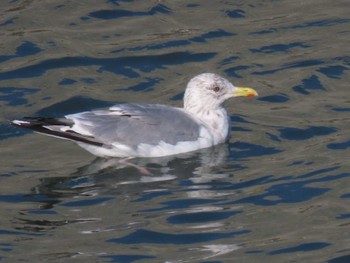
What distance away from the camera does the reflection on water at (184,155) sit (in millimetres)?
9680

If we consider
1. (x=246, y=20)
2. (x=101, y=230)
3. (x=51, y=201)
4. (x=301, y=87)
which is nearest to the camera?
(x=101, y=230)

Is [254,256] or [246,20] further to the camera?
[246,20]

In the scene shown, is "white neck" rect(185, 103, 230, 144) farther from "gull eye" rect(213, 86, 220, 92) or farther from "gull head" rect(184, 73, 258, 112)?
"gull eye" rect(213, 86, 220, 92)

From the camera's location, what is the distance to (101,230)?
9883 millimetres

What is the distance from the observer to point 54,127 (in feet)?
38.3

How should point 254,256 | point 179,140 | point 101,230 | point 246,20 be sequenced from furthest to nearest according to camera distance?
point 246,20 < point 179,140 < point 101,230 < point 254,256

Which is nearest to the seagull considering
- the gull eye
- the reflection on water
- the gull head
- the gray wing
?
the gray wing

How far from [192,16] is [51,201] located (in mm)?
6215

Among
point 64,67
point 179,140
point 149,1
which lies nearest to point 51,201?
point 179,140

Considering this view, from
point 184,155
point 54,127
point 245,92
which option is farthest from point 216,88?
point 54,127

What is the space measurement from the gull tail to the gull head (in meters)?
1.44

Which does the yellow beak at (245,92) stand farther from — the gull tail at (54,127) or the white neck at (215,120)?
the gull tail at (54,127)

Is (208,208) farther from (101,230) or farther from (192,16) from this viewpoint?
(192,16)

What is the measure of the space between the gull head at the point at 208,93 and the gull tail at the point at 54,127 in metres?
1.44
